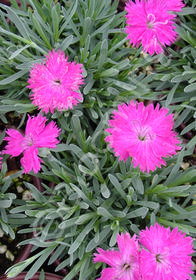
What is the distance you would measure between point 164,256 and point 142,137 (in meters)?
0.29

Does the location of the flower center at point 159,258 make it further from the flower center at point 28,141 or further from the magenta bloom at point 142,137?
the flower center at point 28,141

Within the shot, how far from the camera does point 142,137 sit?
2.44 ft

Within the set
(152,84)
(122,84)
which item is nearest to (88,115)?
(122,84)

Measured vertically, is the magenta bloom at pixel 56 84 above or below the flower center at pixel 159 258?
above

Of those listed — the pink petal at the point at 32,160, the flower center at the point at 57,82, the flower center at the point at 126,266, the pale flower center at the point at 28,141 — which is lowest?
the flower center at the point at 126,266

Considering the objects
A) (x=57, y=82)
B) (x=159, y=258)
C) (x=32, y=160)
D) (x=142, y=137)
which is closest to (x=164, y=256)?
(x=159, y=258)

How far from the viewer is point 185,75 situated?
1.19m

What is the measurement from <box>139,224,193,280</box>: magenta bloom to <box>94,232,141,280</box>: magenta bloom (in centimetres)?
4

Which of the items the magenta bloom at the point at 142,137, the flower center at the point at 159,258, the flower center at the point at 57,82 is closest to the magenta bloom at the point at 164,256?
the flower center at the point at 159,258

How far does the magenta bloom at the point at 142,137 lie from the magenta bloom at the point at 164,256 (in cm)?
18

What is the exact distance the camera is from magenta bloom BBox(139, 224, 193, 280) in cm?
70

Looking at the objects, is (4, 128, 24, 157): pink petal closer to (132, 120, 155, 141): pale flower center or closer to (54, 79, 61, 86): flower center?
(54, 79, 61, 86): flower center

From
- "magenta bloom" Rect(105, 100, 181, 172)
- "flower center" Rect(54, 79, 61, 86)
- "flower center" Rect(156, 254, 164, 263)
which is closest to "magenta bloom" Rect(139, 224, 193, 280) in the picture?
"flower center" Rect(156, 254, 164, 263)

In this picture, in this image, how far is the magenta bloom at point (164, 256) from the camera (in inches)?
27.5
